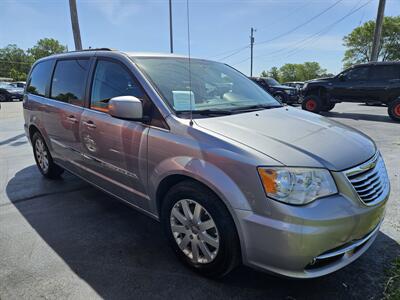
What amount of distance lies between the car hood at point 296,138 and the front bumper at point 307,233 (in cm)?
20

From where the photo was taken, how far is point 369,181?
7.27 ft

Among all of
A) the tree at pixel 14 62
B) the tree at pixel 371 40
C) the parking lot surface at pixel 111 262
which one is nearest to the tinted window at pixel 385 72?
the parking lot surface at pixel 111 262

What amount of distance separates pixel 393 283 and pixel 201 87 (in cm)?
224

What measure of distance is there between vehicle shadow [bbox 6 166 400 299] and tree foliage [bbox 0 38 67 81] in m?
93.0

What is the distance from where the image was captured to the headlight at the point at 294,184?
6.26ft

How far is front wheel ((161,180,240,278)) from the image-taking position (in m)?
2.14

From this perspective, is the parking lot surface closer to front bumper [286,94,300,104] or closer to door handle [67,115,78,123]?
door handle [67,115,78,123]

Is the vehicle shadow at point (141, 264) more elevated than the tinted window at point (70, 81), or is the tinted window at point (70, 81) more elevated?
the tinted window at point (70, 81)

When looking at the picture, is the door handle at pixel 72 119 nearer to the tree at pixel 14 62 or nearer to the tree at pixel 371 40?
the tree at pixel 371 40

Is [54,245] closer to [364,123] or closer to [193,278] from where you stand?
[193,278]

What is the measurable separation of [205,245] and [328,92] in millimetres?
12027

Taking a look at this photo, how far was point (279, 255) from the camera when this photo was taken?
6.37 ft

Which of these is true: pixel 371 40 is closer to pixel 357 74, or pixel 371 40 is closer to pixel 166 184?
pixel 357 74

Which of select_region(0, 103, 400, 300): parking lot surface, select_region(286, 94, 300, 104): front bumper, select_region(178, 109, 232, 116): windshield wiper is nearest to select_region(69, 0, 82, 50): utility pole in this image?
select_region(0, 103, 400, 300): parking lot surface
